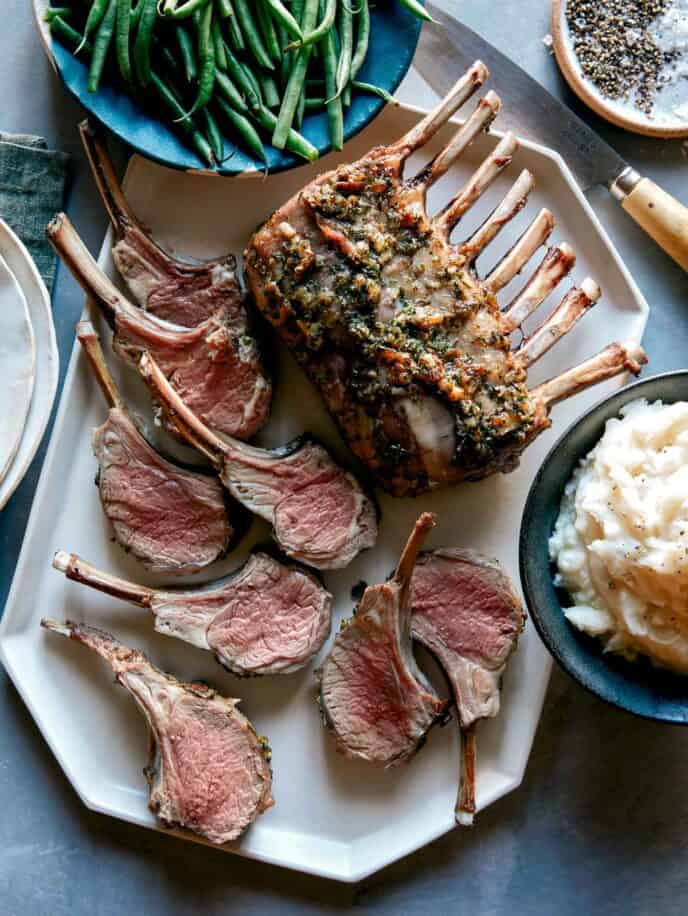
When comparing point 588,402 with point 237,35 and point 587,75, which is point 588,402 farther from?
point 237,35

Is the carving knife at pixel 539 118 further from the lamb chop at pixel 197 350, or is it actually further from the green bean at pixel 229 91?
the lamb chop at pixel 197 350

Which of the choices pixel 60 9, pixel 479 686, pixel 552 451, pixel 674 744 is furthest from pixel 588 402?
pixel 60 9

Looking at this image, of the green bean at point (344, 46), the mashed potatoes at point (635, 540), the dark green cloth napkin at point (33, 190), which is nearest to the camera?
the mashed potatoes at point (635, 540)

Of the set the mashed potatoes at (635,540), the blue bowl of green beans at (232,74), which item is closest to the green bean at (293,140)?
the blue bowl of green beans at (232,74)

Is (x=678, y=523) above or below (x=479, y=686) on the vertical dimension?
above

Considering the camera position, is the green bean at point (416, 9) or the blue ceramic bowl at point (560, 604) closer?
the blue ceramic bowl at point (560, 604)
